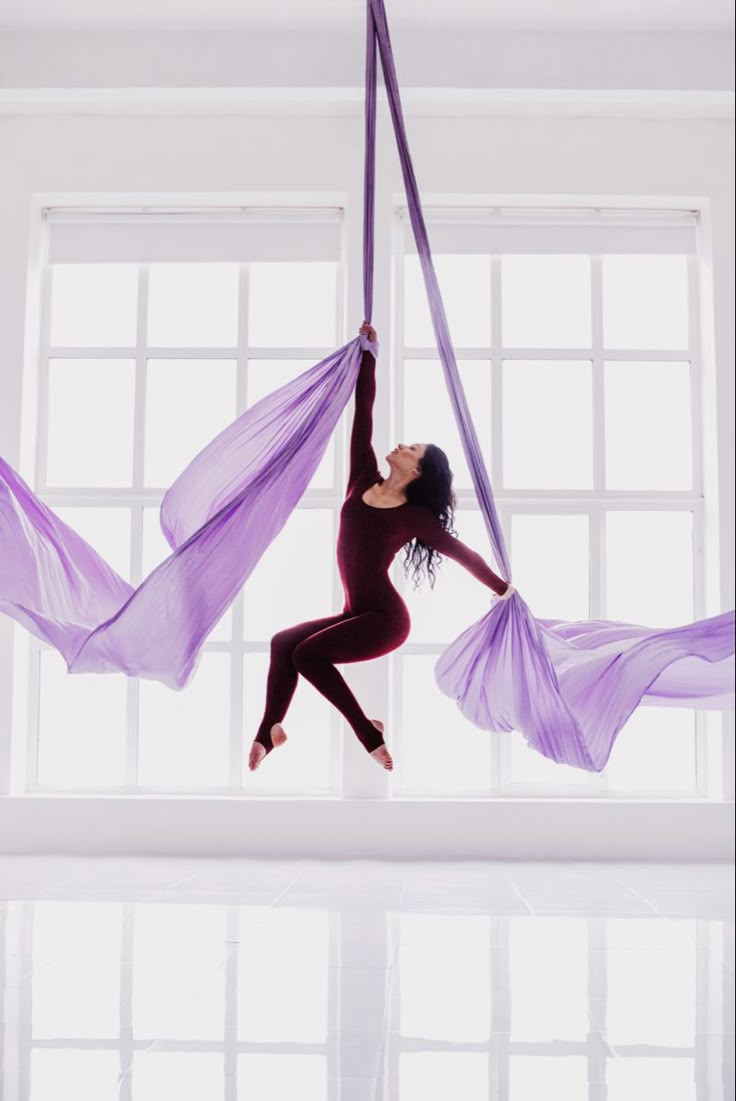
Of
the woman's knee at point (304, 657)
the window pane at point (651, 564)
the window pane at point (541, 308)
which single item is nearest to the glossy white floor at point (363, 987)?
the woman's knee at point (304, 657)

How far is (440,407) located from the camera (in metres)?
5.33

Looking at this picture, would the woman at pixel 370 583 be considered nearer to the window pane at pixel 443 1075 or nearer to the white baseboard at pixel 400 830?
the window pane at pixel 443 1075

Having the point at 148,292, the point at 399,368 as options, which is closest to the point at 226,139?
the point at 148,292

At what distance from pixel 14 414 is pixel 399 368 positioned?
1.68 meters

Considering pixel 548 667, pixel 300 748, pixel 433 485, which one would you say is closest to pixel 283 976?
pixel 548 667

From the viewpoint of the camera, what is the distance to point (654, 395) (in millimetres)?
5375

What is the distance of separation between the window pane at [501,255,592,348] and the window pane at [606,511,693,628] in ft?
2.72

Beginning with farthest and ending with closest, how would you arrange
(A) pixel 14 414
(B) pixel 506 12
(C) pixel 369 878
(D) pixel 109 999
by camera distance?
(A) pixel 14 414, (B) pixel 506 12, (C) pixel 369 878, (D) pixel 109 999

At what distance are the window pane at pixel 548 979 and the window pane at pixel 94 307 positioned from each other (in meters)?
3.20

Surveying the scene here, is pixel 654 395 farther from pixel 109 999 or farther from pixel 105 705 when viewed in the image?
pixel 109 999

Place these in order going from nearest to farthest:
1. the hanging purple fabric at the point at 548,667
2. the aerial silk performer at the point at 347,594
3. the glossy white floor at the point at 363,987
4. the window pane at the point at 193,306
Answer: the glossy white floor at the point at 363,987 → the hanging purple fabric at the point at 548,667 → the aerial silk performer at the point at 347,594 → the window pane at the point at 193,306

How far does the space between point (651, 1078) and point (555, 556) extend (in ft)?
11.1

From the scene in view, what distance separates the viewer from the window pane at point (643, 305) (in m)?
5.38

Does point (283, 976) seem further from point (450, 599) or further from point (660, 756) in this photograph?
point (660, 756)
